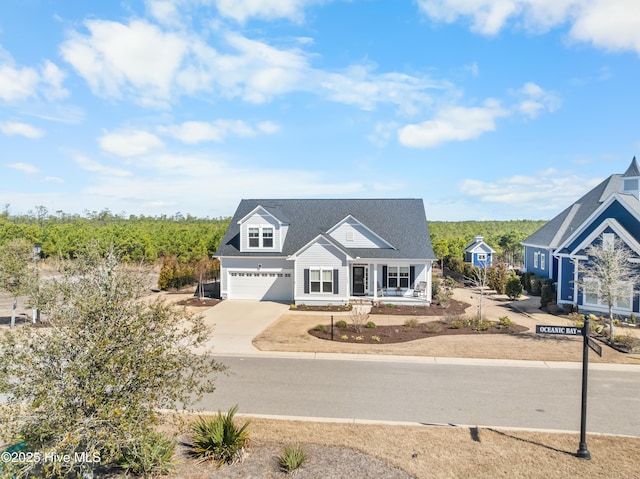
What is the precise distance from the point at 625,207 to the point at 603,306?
5555 millimetres

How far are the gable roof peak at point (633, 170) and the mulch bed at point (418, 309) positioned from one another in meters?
14.1

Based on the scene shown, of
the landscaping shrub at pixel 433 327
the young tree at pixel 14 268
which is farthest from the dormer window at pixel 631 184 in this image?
the young tree at pixel 14 268

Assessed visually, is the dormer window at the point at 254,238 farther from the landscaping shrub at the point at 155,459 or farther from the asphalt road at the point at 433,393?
the landscaping shrub at the point at 155,459

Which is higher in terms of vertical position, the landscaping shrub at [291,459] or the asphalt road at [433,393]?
the landscaping shrub at [291,459]

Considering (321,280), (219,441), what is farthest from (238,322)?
(219,441)

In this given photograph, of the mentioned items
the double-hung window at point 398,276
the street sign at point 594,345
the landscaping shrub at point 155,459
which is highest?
the street sign at point 594,345

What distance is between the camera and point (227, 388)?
Answer: 12.4m

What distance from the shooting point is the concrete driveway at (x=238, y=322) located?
55.9ft

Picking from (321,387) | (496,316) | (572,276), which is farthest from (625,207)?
(321,387)

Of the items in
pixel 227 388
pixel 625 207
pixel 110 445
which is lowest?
pixel 227 388

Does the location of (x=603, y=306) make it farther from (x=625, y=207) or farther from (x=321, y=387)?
(x=321, y=387)

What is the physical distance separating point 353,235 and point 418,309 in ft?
22.3

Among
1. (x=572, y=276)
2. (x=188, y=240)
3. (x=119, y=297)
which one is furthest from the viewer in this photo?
(x=188, y=240)

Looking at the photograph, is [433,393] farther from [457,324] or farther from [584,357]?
[457,324]
